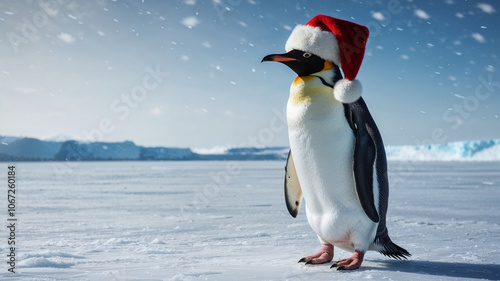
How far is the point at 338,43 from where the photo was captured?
2002mm

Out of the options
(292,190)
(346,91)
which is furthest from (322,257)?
(346,91)

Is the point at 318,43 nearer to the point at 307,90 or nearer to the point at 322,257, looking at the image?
the point at 307,90

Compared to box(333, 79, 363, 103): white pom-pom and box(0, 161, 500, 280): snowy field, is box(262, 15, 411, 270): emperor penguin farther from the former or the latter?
box(0, 161, 500, 280): snowy field

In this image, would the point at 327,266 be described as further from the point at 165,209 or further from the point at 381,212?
the point at 165,209

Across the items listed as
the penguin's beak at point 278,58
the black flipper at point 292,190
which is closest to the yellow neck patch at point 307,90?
the penguin's beak at point 278,58

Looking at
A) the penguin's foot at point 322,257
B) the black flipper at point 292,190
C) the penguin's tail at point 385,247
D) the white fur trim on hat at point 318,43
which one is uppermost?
the white fur trim on hat at point 318,43

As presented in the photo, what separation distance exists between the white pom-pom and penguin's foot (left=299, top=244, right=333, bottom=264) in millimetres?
773

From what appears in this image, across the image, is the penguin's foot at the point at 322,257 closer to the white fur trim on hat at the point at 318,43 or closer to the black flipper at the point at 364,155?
the black flipper at the point at 364,155

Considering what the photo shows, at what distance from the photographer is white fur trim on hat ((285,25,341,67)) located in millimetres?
1962

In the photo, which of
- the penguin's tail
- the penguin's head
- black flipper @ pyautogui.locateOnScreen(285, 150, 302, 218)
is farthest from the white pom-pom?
the penguin's tail

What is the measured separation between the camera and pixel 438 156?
44.1 meters

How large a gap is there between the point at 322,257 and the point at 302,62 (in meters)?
0.98

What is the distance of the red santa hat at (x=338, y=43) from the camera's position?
77.3 inches

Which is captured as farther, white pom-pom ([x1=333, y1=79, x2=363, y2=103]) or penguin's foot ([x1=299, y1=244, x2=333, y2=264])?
penguin's foot ([x1=299, y1=244, x2=333, y2=264])
